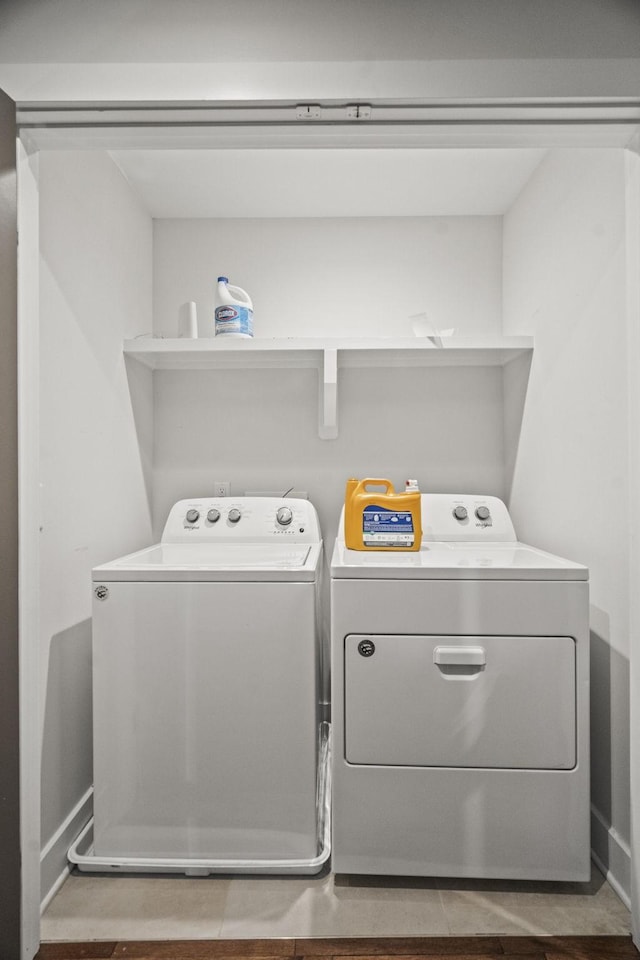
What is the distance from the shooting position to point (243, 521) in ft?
7.04

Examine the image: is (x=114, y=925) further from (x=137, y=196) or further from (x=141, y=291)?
(x=137, y=196)

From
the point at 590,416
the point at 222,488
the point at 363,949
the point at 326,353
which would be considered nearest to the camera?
the point at 363,949

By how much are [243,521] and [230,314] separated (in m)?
0.83

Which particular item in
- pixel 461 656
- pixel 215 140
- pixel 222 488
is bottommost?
pixel 461 656

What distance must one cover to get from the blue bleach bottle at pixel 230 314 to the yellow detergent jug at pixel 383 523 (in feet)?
2.85

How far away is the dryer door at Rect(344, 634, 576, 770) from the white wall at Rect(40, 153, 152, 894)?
87 cm

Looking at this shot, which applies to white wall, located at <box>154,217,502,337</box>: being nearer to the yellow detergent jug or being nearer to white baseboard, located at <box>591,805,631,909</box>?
the yellow detergent jug

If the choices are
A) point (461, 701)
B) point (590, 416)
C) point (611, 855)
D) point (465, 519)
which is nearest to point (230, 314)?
point (465, 519)

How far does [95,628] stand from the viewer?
1528 mm

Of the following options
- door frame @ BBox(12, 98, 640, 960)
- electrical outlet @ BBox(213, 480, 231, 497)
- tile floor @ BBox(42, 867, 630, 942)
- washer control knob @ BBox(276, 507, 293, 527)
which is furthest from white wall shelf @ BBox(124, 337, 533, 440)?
tile floor @ BBox(42, 867, 630, 942)

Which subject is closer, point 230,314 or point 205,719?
point 205,719

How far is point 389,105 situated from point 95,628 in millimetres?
1553

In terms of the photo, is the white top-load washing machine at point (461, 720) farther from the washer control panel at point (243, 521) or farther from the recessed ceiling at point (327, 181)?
the recessed ceiling at point (327, 181)

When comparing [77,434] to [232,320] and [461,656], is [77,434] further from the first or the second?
[461,656]
